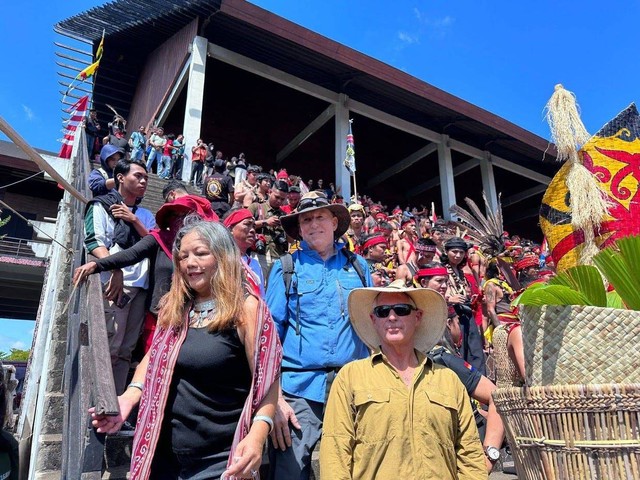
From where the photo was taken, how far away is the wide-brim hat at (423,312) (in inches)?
88.6

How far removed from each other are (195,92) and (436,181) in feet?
44.3

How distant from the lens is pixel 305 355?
8.09 feet

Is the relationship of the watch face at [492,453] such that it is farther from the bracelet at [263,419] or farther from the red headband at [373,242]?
the red headband at [373,242]

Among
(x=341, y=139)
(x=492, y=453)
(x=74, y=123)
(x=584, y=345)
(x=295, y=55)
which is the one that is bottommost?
(x=492, y=453)

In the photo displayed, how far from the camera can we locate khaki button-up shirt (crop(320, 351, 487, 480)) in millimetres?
1829

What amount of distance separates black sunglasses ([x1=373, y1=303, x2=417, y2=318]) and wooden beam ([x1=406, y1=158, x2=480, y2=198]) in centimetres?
2020

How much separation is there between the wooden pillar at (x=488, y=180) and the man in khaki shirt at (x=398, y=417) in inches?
750

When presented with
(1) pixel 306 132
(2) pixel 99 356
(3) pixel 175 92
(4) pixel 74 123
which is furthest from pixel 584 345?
(1) pixel 306 132

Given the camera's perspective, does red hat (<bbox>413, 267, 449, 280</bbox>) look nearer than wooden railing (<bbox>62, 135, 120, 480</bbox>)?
No

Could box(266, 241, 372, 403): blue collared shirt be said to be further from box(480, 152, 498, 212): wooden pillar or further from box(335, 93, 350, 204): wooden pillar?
box(480, 152, 498, 212): wooden pillar

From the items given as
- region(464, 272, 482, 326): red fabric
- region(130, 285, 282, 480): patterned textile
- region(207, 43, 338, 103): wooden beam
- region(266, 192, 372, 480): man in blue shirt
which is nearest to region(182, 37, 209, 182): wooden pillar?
region(207, 43, 338, 103): wooden beam

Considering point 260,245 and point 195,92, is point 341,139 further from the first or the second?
point 260,245

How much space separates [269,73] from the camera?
15.8 meters

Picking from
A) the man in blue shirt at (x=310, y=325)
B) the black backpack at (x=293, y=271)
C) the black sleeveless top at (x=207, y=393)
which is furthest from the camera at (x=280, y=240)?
the black sleeveless top at (x=207, y=393)
